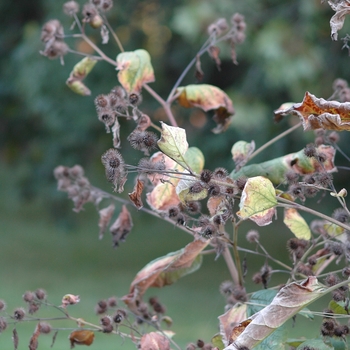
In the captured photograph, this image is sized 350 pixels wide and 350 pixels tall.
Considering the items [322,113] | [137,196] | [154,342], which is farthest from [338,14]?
[154,342]

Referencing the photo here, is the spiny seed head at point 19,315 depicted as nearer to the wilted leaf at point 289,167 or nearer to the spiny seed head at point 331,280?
the wilted leaf at point 289,167

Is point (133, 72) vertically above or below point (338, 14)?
above

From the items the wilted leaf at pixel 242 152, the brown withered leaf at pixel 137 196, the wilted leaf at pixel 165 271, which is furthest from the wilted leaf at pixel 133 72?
the brown withered leaf at pixel 137 196

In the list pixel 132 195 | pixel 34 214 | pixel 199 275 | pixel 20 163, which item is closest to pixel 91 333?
pixel 132 195

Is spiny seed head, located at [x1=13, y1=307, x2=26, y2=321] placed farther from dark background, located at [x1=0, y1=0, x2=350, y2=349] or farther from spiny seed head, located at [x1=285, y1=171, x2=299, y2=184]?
dark background, located at [x1=0, y1=0, x2=350, y2=349]

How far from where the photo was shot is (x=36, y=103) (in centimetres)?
830

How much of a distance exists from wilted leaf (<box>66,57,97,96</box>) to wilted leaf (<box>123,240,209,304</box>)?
53 centimetres

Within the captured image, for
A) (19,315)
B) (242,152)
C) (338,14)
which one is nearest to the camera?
(338,14)

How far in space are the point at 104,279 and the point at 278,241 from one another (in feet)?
9.94

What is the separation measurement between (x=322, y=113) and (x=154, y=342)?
0.55 meters

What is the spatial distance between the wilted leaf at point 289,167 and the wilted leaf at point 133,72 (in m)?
0.33

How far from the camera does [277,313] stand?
104cm

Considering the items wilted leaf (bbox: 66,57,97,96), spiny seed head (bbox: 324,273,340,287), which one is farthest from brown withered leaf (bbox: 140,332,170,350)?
wilted leaf (bbox: 66,57,97,96)

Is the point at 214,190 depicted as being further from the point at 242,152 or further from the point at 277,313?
the point at 242,152
